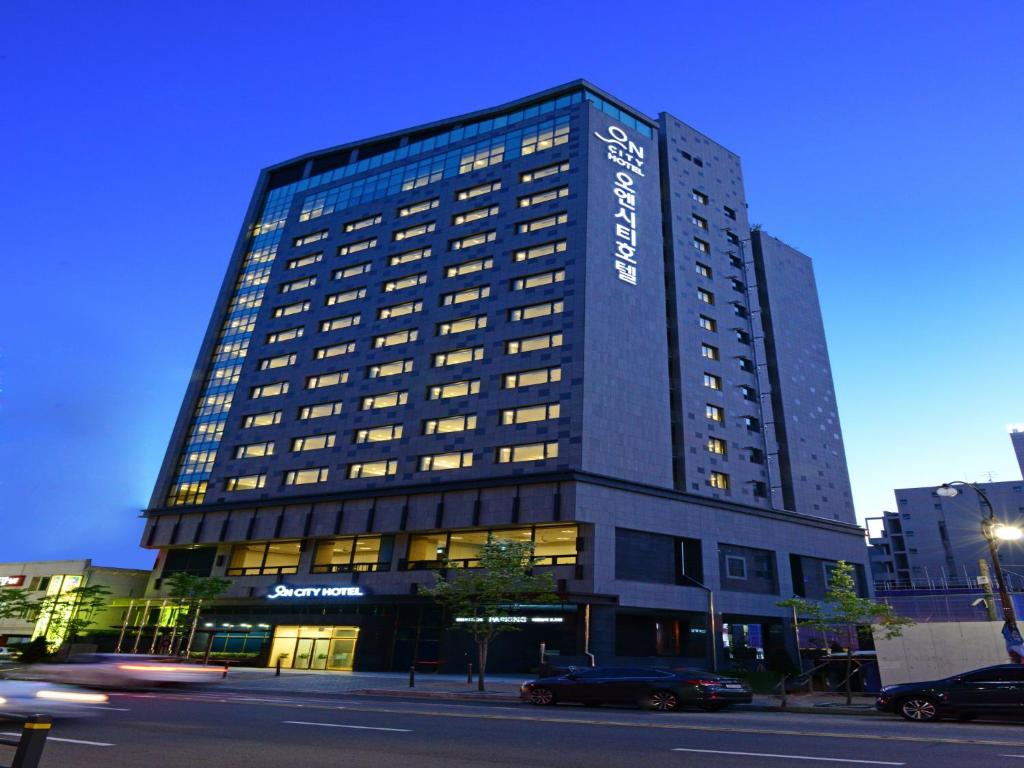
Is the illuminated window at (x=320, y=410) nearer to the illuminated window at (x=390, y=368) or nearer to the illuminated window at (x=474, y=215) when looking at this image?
→ the illuminated window at (x=390, y=368)

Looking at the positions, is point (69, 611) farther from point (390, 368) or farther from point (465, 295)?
point (465, 295)

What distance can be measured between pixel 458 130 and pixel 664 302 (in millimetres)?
31072

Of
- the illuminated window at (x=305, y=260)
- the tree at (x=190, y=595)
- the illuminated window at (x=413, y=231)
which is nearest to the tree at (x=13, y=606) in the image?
the tree at (x=190, y=595)

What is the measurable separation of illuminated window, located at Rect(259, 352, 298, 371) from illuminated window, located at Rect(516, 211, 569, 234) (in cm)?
2583

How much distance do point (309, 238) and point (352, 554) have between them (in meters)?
37.6

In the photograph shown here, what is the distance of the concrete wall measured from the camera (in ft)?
86.3

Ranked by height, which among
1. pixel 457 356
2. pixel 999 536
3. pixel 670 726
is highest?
pixel 457 356

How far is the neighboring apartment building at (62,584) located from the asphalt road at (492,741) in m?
56.5

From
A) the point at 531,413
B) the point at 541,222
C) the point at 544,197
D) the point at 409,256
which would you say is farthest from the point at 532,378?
the point at 409,256

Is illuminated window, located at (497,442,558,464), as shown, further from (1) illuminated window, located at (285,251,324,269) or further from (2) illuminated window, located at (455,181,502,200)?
(1) illuminated window, located at (285,251,324,269)

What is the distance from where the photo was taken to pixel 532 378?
2029 inches

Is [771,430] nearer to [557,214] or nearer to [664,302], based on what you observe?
[664,302]

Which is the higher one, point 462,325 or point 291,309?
point 291,309

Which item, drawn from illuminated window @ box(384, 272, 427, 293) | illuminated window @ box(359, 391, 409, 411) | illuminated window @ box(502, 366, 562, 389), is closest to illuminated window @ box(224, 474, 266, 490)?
illuminated window @ box(359, 391, 409, 411)
